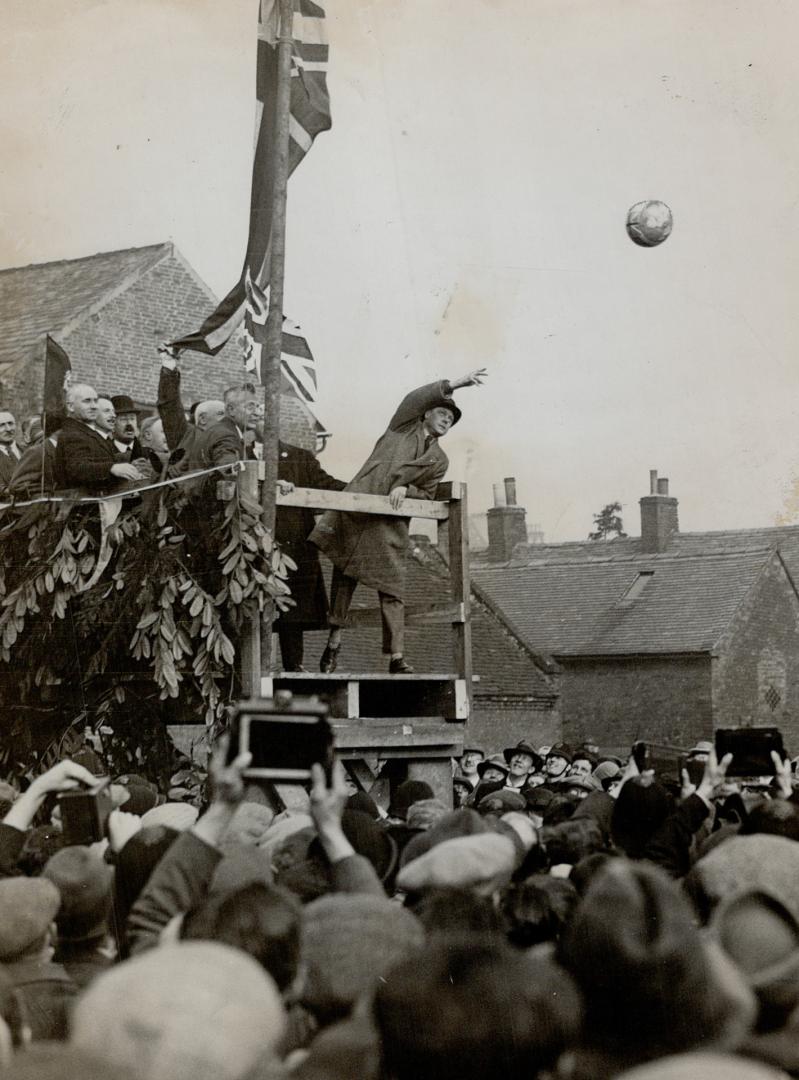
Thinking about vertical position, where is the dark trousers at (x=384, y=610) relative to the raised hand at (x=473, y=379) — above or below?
below

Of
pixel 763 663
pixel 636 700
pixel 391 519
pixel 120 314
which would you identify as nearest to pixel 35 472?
pixel 391 519

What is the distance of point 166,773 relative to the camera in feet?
33.4

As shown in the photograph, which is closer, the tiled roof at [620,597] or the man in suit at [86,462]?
the man in suit at [86,462]

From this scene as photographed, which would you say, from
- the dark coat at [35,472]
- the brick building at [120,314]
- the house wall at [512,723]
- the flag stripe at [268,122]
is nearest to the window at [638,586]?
the house wall at [512,723]

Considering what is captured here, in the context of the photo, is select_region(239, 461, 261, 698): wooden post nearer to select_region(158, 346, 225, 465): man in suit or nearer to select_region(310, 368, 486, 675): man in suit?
select_region(158, 346, 225, 465): man in suit

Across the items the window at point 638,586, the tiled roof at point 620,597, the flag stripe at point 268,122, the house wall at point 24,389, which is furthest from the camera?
the window at point 638,586

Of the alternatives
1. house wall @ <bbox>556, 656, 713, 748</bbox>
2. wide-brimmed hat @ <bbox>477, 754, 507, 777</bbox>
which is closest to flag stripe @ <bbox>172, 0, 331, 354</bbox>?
wide-brimmed hat @ <bbox>477, 754, 507, 777</bbox>

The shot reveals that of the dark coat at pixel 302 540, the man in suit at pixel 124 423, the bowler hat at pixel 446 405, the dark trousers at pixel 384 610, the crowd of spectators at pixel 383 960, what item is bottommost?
the crowd of spectators at pixel 383 960

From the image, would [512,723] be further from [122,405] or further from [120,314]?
[122,405]

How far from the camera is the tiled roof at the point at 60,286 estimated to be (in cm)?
2280

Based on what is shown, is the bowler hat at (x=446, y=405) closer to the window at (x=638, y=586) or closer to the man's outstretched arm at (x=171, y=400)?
the man's outstretched arm at (x=171, y=400)

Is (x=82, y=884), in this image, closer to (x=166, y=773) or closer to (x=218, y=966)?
(x=218, y=966)

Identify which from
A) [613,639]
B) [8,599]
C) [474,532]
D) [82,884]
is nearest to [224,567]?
[8,599]

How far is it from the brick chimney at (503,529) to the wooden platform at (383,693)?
99.0 ft
